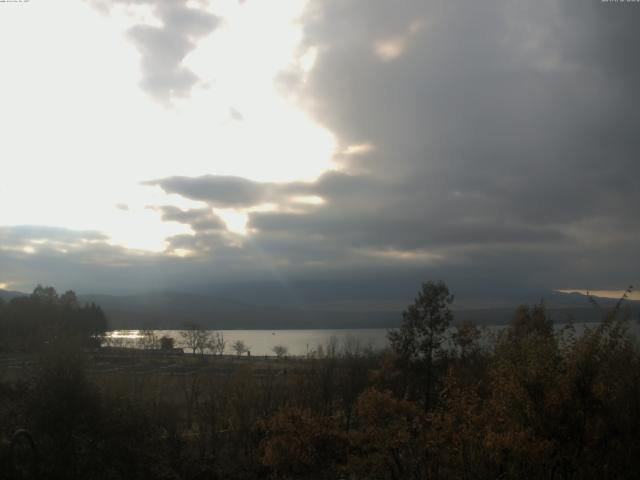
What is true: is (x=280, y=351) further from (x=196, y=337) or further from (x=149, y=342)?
(x=196, y=337)

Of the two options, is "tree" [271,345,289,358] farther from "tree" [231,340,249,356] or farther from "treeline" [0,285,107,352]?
"treeline" [0,285,107,352]

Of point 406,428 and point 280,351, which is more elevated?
point 406,428

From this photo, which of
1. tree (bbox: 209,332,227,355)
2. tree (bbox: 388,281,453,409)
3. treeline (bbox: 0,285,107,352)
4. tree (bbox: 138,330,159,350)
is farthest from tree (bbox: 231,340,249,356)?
tree (bbox: 388,281,453,409)

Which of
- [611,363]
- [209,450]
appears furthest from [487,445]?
[209,450]

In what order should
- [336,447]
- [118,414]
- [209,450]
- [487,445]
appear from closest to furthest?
[487,445], [118,414], [336,447], [209,450]

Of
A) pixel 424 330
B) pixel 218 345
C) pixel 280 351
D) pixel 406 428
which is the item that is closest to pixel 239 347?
pixel 218 345

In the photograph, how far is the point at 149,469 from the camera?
610 inches

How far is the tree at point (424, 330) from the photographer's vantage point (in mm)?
31859

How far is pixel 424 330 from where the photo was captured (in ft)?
105

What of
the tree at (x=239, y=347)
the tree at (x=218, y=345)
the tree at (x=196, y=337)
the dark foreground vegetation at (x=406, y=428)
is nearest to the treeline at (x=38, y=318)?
the tree at (x=196, y=337)

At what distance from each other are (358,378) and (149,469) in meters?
20.1

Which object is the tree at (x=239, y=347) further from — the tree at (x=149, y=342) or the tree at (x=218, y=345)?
the tree at (x=149, y=342)

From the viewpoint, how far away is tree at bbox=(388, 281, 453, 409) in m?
31.9

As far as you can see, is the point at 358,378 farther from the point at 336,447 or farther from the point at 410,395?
the point at 336,447
